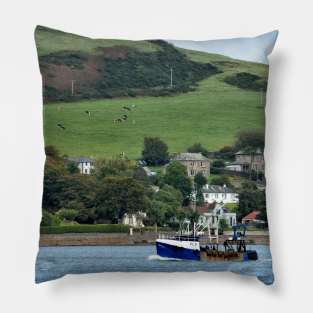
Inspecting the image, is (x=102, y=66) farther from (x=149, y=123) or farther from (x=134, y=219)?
(x=134, y=219)

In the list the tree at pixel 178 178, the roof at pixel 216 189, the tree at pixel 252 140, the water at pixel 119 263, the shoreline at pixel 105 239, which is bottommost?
the water at pixel 119 263

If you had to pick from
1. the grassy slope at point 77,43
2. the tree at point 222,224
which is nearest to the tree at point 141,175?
the tree at point 222,224

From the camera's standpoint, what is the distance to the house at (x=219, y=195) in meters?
10.1

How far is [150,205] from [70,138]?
0.67m

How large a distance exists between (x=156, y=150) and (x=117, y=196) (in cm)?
40

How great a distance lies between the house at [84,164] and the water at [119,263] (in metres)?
0.49

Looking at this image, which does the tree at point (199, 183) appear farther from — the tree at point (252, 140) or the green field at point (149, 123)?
the tree at point (252, 140)

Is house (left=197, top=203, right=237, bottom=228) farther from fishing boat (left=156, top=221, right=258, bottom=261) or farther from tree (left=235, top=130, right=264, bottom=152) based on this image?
tree (left=235, top=130, right=264, bottom=152)

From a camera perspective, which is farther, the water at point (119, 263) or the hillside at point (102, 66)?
the hillside at point (102, 66)

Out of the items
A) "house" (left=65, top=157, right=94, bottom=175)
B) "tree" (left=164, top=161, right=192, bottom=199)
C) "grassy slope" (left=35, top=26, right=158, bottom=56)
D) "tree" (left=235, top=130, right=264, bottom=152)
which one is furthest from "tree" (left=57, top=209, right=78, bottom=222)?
"tree" (left=235, top=130, right=264, bottom=152)

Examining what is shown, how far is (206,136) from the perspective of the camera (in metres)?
10.1

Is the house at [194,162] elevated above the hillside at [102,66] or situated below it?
below

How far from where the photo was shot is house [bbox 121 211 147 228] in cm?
1009

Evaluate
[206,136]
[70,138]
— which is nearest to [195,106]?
[206,136]
